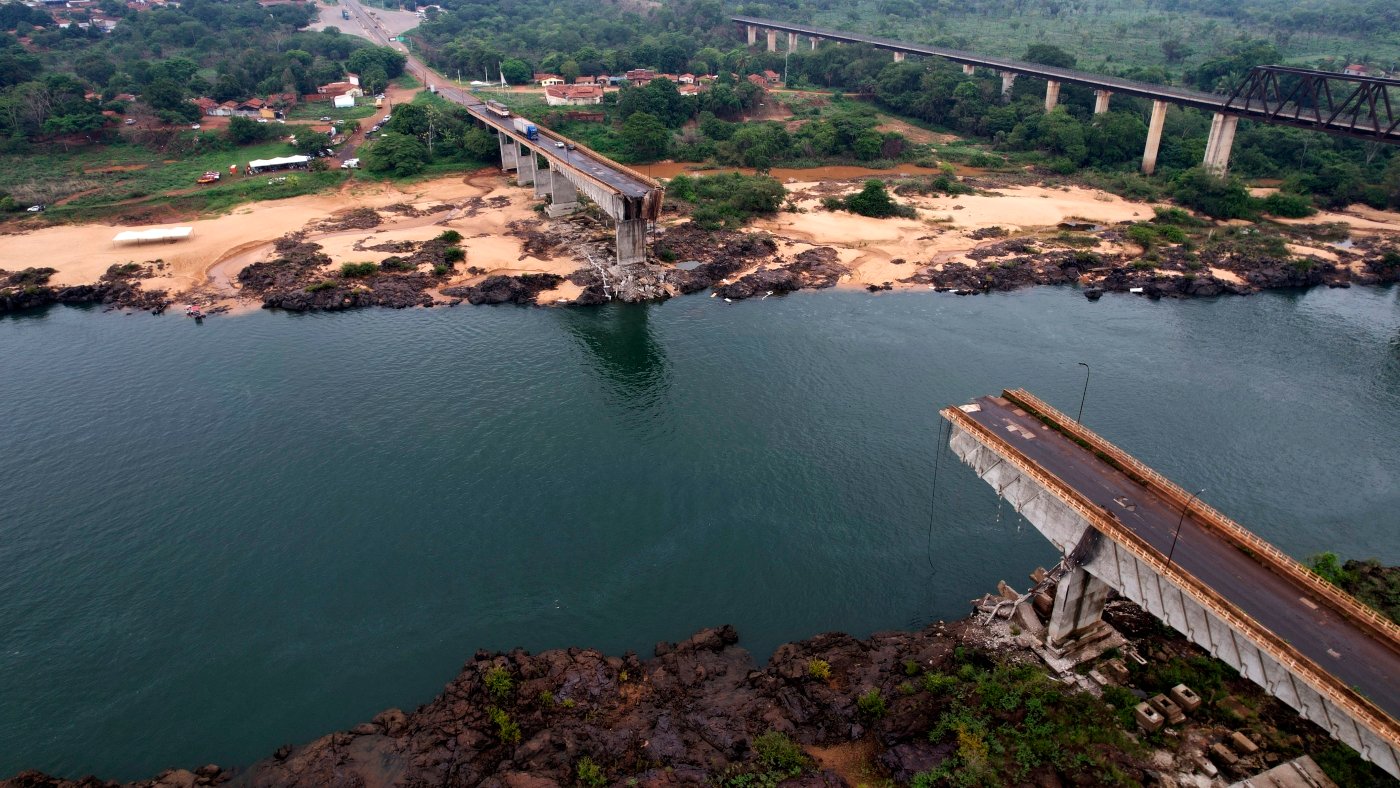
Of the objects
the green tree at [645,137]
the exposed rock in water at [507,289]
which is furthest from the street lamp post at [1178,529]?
the green tree at [645,137]

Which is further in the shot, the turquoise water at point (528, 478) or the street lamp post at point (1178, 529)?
the turquoise water at point (528, 478)

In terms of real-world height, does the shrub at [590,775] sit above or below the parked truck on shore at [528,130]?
below

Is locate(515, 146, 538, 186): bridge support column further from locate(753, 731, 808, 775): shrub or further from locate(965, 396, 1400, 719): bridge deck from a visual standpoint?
locate(753, 731, 808, 775): shrub

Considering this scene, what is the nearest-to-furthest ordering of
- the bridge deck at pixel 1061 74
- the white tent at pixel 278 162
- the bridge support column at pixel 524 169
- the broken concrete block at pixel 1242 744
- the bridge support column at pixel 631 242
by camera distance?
the broken concrete block at pixel 1242 744 → the bridge support column at pixel 631 242 → the bridge support column at pixel 524 169 → the bridge deck at pixel 1061 74 → the white tent at pixel 278 162

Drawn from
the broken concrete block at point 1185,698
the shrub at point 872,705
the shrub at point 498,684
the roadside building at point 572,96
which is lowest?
the shrub at point 498,684

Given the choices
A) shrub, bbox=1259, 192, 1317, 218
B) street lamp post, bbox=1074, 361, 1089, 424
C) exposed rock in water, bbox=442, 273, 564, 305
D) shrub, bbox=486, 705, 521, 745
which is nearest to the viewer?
shrub, bbox=486, 705, 521, 745

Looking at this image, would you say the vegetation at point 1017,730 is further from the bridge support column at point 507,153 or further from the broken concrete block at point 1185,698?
the bridge support column at point 507,153

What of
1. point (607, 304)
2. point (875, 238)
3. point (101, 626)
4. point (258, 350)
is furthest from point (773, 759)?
point (875, 238)

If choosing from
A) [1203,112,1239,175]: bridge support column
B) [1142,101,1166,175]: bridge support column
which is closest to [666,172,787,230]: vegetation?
[1142,101,1166,175]: bridge support column
